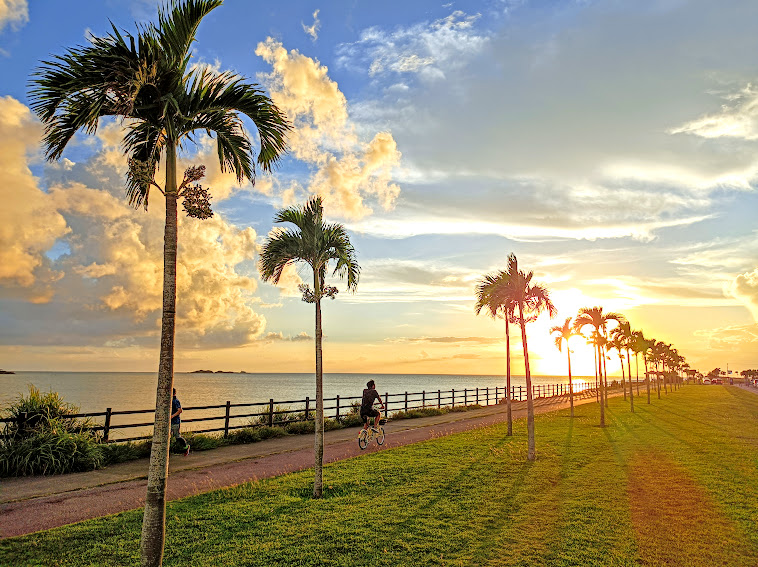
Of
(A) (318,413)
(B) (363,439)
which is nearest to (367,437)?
(B) (363,439)

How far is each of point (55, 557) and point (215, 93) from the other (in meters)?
6.74

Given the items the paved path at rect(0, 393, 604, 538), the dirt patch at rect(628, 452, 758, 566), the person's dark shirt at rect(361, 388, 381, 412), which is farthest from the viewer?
the person's dark shirt at rect(361, 388, 381, 412)

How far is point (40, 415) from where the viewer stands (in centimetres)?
1264

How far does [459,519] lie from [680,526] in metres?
3.89

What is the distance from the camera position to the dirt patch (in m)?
7.02

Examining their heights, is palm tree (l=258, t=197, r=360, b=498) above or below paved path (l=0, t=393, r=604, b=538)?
above

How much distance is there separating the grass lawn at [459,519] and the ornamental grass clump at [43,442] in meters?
5.11

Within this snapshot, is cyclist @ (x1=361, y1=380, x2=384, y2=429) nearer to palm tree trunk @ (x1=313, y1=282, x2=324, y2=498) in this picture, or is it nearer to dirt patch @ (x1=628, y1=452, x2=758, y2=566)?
palm tree trunk @ (x1=313, y1=282, x2=324, y2=498)

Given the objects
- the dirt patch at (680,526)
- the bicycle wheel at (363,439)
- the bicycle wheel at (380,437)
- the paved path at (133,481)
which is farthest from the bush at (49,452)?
the dirt patch at (680,526)

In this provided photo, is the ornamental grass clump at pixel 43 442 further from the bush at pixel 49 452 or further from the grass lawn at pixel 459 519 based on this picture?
the grass lawn at pixel 459 519

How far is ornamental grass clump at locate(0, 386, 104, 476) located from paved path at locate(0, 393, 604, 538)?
46 cm

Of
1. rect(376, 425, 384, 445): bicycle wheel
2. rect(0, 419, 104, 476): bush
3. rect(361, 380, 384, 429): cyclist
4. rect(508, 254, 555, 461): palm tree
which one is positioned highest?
rect(508, 254, 555, 461): palm tree

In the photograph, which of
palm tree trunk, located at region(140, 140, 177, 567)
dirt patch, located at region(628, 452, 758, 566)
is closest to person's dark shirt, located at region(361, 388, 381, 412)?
dirt patch, located at region(628, 452, 758, 566)

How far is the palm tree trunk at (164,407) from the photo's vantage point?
5453mm
